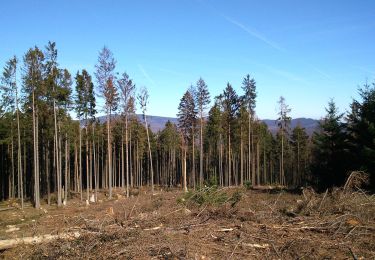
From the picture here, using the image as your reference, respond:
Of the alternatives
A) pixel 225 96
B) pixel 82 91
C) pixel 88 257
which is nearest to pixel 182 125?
pixel 225 96

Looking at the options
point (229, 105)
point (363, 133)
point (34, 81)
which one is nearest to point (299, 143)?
point (229, 105)

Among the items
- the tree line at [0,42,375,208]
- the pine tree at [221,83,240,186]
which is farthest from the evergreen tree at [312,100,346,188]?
the pine tree at [221,83,240,186]

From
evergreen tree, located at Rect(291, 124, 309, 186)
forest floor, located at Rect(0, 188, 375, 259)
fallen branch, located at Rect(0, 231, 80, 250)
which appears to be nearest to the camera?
forest floor, located at Rect(0, 188, 375, 259)

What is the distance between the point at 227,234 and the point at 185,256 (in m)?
2.27

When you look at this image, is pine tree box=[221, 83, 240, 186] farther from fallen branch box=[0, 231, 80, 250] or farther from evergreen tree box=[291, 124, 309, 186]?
fallen branch box=[0, 231, 80, 250]

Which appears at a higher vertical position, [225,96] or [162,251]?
[225,96]

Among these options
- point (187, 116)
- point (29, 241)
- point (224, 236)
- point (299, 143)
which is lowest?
point (29, 241)

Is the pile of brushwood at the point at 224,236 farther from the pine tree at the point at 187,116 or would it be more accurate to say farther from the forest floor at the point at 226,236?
the pine tree at the point at 187,116

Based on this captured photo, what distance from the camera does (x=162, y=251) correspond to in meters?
8.57

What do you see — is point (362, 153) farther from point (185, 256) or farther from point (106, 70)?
point (106, 70)

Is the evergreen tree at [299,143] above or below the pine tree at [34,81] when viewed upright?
below

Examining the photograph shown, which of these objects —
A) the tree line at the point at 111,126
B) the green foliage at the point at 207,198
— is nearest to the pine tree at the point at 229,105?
the tree line at the point at 111,126

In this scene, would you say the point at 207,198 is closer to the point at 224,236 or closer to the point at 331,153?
the point at 224,236

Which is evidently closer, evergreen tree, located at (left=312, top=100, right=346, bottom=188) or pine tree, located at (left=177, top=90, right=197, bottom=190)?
→ evergreen tree, located at (left=312, top=100, right=346, bottom=188)
